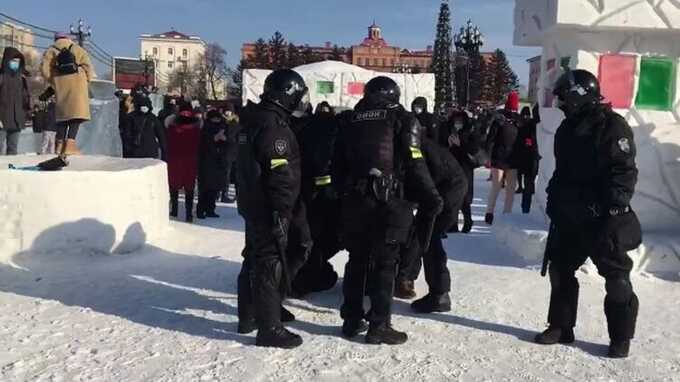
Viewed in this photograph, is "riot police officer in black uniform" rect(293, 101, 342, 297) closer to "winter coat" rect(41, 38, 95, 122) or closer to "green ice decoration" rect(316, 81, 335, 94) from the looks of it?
"winter coat" rect(41, 38, 95, 122)

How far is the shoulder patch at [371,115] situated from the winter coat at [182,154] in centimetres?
529

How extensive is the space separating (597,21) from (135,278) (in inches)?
203

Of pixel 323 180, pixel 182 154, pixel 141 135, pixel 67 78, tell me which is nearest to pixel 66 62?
pixel 67 78

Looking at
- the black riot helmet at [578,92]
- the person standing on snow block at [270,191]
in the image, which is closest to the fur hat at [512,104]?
the black riot helmet at [578,92]

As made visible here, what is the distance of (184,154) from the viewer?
29.9 feet

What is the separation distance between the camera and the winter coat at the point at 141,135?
9812 mm

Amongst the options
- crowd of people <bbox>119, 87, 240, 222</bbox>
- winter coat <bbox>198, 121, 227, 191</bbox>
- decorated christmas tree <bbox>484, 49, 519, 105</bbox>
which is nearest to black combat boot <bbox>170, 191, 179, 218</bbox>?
crowd of people <bbox>119, 87, 240, 222</bbox>

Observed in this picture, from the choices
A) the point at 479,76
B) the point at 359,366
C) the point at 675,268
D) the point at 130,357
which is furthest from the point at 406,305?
the point at 479,76

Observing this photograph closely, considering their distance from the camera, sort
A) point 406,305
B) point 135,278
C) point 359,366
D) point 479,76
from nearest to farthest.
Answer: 1. point 359,366
2. point 406,305
3. point 135,278
4. point 479,76

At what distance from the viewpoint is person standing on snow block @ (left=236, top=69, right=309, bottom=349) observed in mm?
4133

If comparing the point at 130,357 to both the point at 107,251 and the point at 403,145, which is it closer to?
the point at 403,145

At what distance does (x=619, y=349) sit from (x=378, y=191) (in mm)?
1913

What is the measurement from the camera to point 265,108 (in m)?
4.27

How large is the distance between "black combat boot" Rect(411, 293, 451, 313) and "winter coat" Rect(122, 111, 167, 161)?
6136mm
